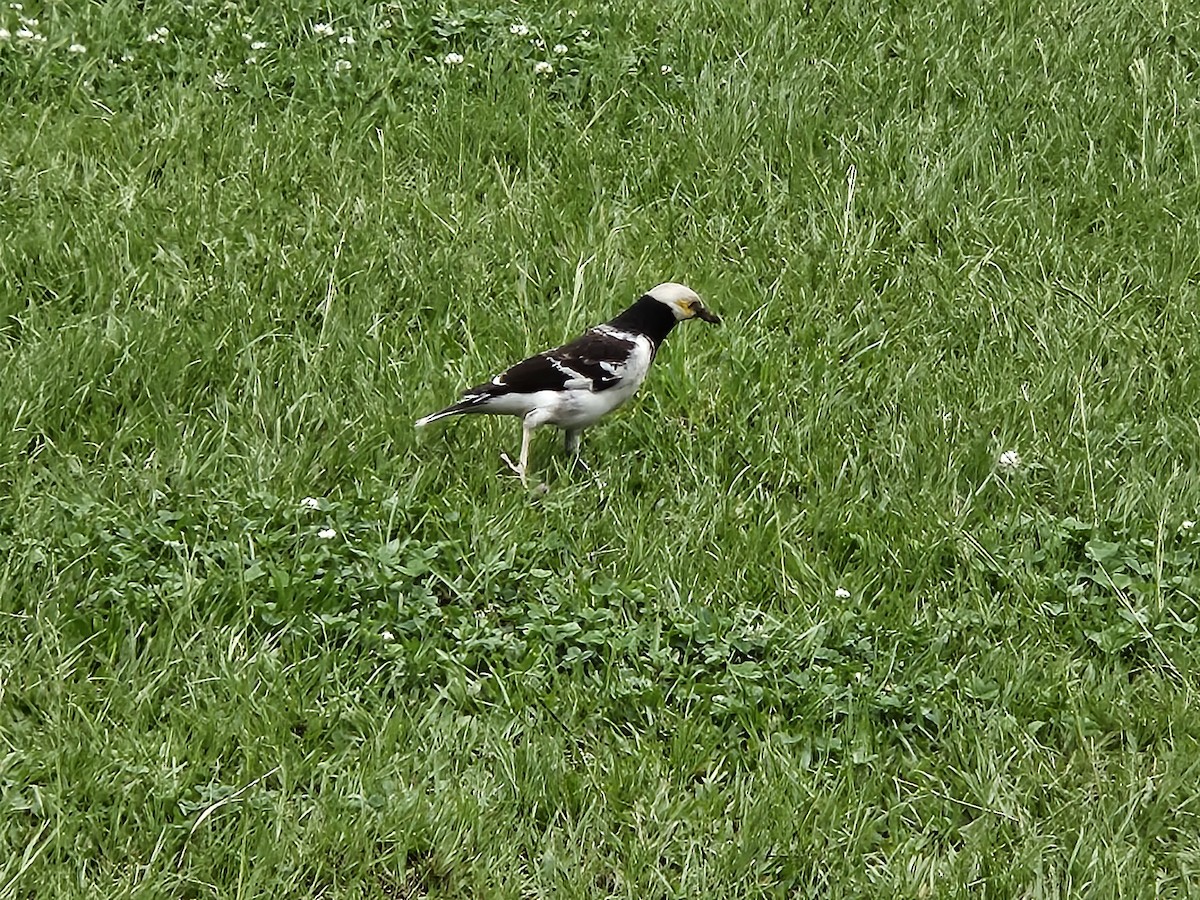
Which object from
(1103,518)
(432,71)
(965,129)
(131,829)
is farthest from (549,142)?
(131,829)

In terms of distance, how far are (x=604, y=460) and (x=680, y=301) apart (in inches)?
24.8

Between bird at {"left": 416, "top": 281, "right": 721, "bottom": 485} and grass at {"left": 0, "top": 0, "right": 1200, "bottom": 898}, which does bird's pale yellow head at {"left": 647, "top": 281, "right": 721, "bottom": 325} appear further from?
grass at {"left": 0, "top": 0, "right": 1200, "bottom": 898}

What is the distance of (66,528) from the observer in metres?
4.50

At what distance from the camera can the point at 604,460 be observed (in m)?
5.25

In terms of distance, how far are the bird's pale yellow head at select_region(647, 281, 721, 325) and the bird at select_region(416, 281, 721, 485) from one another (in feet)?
0.51

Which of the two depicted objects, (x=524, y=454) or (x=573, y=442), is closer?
(x=524, y=454)

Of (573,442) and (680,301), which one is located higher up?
(680,301)

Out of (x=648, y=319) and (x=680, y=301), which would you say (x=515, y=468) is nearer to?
(x=648, y=319)

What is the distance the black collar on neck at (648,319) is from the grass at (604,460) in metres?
0.31

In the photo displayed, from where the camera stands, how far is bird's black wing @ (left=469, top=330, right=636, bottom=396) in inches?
195

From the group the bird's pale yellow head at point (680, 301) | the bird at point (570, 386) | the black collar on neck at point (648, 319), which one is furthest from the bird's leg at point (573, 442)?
the bird's pale yellow head at point (680, 301)

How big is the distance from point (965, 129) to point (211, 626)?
444 centimetres

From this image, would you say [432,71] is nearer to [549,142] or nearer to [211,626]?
[549,142]

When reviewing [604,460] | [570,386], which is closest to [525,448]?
[570,386]
